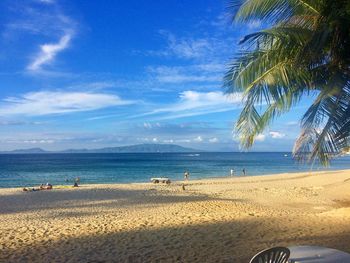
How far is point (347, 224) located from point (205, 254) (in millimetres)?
4128

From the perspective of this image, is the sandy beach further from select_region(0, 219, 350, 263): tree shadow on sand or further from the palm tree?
the palm tree

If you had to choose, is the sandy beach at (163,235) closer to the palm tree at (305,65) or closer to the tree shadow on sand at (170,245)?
the tree shadow on sand at (170,245)

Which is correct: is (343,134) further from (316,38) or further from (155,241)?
(155,241)

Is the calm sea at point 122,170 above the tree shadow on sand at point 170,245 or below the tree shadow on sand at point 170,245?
above

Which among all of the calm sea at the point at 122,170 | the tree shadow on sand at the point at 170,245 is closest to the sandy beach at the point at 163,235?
the tree shadow on sand at the point at 170,245

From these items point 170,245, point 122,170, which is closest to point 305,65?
point 170,245

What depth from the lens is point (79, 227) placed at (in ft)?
31.2

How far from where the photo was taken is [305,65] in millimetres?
6777

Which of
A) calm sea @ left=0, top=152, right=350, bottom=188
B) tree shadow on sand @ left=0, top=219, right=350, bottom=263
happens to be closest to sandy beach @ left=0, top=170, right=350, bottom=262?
tree shadow on sand @ left=0, top=219, right=350, bottom=263

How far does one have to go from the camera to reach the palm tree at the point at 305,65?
20.7ft

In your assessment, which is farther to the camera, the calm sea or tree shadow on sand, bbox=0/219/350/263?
the calm sea

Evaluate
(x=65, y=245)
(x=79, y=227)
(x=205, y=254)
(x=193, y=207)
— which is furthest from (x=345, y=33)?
(x=193, y=207)

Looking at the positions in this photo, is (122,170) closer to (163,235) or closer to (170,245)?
(163,235)

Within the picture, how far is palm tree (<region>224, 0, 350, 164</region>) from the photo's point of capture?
20.7 feet
